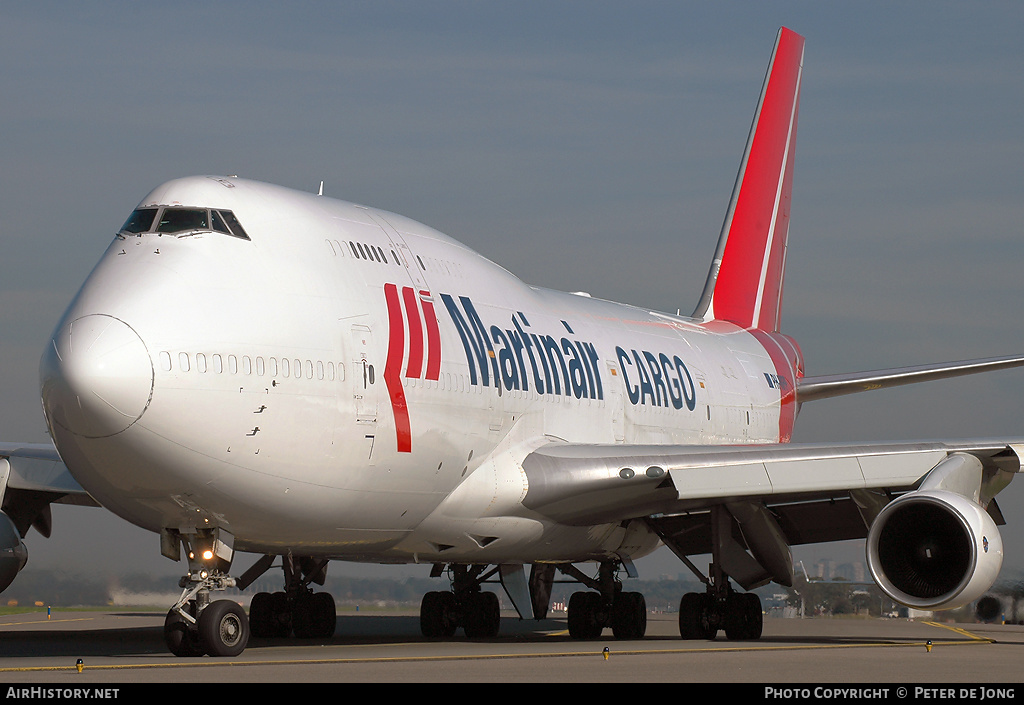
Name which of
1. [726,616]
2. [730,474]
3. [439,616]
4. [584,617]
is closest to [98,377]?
[730,474]

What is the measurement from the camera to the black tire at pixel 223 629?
1177 cm

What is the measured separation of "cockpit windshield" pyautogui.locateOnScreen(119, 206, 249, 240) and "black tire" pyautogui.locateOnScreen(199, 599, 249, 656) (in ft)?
10.5

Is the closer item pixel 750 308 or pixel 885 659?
pixel 885 659

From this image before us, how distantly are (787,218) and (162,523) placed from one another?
59.6 ft

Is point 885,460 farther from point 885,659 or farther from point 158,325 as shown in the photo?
point 158,325

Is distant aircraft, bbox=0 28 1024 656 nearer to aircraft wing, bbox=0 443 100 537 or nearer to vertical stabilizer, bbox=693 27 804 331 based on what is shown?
aircraft wing, bbox=0 443 100 537

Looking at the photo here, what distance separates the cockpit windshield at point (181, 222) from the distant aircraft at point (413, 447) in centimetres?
2

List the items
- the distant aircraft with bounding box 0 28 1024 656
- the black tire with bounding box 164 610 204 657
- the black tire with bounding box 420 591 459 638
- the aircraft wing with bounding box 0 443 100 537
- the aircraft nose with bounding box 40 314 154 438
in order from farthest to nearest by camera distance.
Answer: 1. the black tire with bounding box 420 591 459 638
2. the aircraft wing with bounding box 0 443 100 537
3. the black tire with bounding box 164 610 204 657
4. the distant aircraft with bounding box 0 28 1024 656
5. the aircraft nose with bounding box 40 314 154 438

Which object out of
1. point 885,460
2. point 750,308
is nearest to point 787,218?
point 750,308

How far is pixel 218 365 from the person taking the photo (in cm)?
1157

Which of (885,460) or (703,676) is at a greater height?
(885,460)

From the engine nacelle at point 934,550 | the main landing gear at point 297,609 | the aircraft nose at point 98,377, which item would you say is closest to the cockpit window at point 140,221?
the aircraft nose at point 98,377

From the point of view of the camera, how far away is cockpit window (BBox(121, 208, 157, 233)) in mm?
12430

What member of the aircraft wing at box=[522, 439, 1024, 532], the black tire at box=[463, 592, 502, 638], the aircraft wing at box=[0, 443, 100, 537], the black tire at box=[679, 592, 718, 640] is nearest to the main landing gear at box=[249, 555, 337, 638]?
the black tire at box=[463, 592, 502, 638]
